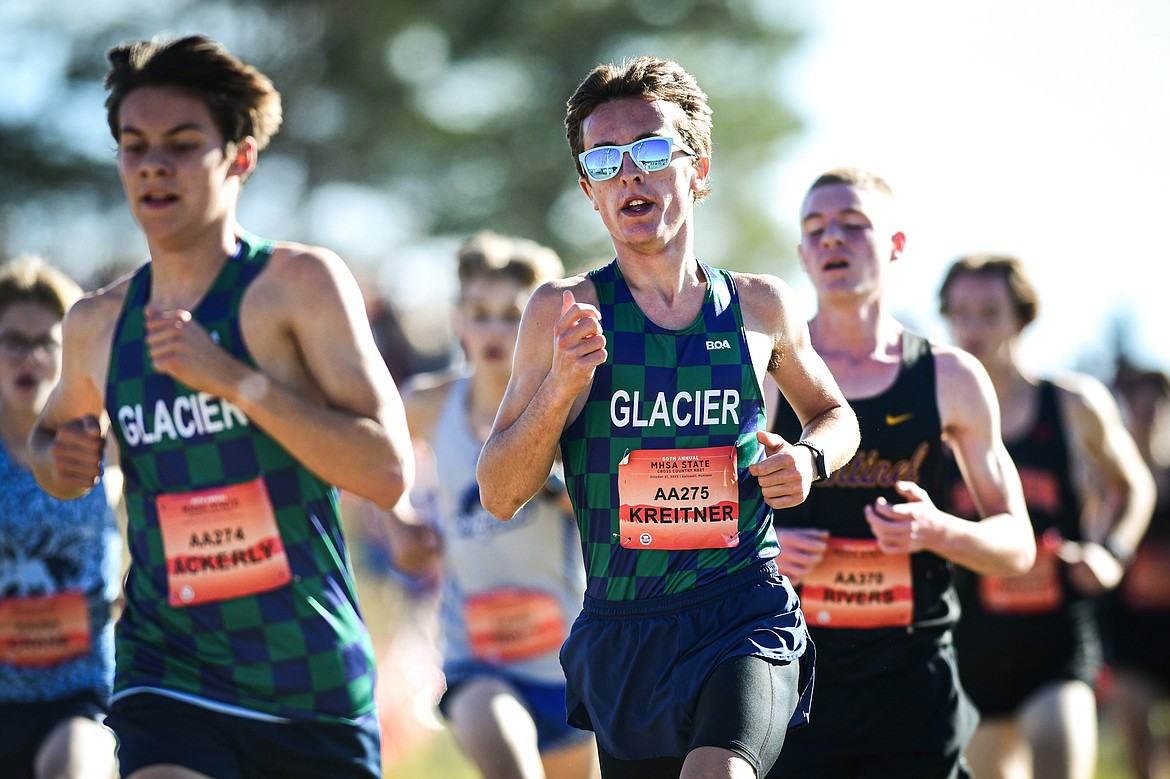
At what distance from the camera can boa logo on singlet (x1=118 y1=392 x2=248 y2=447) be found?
3926 millimetres

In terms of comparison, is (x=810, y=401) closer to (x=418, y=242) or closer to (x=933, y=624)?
(x=933, y=624)

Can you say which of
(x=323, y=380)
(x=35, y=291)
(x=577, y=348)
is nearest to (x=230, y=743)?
(x=323, y=380)

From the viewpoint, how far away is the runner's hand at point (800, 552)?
4195 millimetres

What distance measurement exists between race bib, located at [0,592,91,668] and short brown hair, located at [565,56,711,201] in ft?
8.30

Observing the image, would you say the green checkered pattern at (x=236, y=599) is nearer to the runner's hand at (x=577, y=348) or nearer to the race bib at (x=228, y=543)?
the race bib at (x=228, y=543)

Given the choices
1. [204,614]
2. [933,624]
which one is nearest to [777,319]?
[933,624]

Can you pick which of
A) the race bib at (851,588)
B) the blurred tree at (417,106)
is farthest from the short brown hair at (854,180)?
the blurred tree at (417,106)

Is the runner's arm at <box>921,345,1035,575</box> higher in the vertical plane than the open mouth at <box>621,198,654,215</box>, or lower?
lower

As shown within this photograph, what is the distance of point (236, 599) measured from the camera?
12.9ft

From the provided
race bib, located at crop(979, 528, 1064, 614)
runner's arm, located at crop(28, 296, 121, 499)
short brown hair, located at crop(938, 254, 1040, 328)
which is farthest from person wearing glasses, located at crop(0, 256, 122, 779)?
short brown hair, located at crop(938, 254, 1040, 328)

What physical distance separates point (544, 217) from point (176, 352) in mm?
22627

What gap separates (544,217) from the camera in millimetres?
26172

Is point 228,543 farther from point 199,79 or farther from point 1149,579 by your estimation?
point 1149,579

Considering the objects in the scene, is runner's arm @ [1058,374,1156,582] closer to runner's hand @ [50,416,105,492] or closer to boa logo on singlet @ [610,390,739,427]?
boa logo on singlet @ [610,390,739,427]
